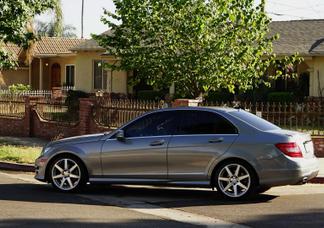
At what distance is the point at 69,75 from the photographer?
126 ft

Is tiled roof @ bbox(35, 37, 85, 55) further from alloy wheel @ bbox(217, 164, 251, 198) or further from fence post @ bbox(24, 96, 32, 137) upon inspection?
alloy wheel @ bbox(217, 164, 251, 198)

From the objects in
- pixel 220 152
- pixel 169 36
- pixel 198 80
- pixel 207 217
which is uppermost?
pixel 169 36

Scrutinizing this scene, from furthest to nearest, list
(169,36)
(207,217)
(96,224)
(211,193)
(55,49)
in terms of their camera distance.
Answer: (55,49), (169,36), (211,193), (207,217), (96,224)

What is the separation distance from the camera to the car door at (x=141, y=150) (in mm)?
10445

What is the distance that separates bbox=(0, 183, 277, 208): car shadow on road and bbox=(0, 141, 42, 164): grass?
3.45 metres

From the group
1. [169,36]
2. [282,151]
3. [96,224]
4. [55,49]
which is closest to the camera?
[96,224]

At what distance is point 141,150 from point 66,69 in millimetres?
28854

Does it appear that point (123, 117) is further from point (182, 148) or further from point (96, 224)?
point (96, 224)

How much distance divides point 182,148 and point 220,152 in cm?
63

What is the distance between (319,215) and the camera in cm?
888

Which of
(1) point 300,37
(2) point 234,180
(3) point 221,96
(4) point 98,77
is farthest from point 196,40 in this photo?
(4) point 98,77

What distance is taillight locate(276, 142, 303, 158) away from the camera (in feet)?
32.4

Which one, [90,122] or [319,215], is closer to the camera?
[319,215]

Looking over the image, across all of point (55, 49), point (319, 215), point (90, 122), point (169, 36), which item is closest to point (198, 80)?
point (169, 36)
